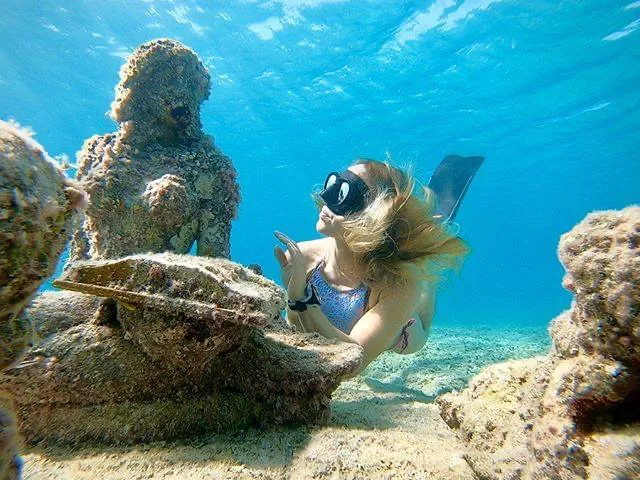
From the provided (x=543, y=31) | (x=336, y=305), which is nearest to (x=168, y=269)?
(x=336, y=305)

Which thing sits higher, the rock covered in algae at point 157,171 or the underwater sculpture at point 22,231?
the rock covered in algae at point 157,171

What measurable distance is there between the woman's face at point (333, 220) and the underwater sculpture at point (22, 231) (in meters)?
2.80

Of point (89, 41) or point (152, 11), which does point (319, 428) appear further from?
point (89, 41)

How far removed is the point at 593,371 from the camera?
1105 millimetres

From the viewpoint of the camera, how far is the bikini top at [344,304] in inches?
162

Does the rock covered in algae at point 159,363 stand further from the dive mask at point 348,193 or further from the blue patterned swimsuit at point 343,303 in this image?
the blue patterned swimsuit at point 343,303

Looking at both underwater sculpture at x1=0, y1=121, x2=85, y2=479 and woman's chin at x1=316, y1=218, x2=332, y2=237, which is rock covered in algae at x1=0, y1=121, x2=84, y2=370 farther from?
woman's chin at x1=316, y1=218, x2=332, y2=237

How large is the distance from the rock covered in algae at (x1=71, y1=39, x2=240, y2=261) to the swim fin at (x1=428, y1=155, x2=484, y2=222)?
544 cm

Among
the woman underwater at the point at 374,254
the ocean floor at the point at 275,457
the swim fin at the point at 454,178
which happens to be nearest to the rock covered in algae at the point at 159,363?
the ocean floor at the point at 275,457

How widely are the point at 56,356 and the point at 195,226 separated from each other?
7.38 feet

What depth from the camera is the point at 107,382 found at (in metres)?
1.80

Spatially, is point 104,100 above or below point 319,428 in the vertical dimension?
above

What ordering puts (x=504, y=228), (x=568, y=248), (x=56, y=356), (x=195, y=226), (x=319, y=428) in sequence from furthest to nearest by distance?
(x=504, y=228)
(x=195, y=226)
(x=319, y=428)
(x=56, y=356)
(x=568, y=248)

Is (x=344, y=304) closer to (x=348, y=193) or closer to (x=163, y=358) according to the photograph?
(x=348, y=193)
